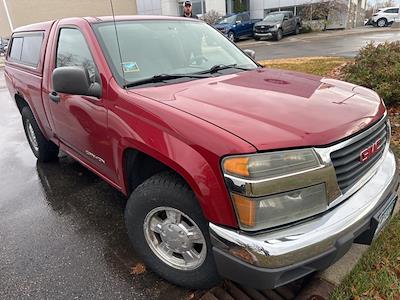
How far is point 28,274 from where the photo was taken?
2670mm

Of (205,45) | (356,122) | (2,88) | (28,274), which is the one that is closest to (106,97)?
(205,45)

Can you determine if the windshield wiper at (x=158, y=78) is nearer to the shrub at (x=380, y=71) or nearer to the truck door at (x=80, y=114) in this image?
the truck door at (x=80, y=114)

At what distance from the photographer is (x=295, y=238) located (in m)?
1.76

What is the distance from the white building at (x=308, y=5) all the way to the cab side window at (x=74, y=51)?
24.8 m

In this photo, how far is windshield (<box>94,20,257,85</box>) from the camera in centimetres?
273

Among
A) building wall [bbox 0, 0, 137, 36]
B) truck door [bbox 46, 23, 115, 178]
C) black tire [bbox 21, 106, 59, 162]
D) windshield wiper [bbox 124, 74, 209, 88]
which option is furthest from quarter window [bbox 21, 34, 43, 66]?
building wall [bbox 0, 0, 137, 36]

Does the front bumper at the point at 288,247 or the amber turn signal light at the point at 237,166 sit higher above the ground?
the amber turn signal light at the point at 237,166

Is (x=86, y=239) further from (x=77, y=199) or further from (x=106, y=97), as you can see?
(x=106, y=97)

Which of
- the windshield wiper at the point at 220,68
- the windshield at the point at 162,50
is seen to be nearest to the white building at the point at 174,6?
the windshield at the point at 162,50

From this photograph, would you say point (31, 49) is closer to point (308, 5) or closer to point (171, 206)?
point (171, 206)

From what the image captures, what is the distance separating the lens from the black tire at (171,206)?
208 centimetres

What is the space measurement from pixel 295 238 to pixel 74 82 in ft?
6.05

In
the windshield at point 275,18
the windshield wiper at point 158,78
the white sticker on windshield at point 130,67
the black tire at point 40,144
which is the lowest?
the black tire at point 40,144

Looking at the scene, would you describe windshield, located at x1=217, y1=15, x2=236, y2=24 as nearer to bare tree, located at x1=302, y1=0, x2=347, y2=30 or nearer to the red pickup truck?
bare tree, located at x1=302, y1=0, x2=347, y2=30
